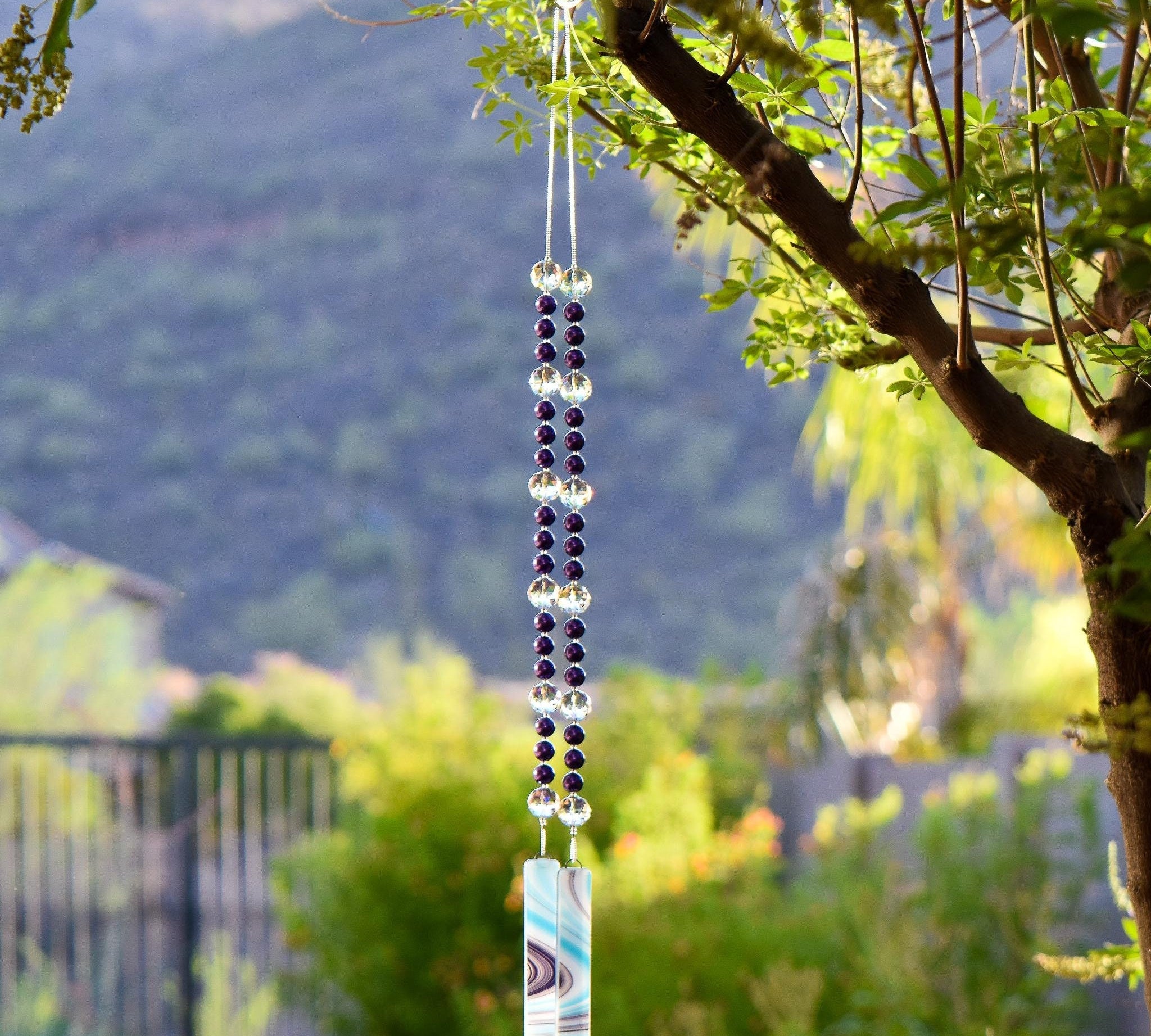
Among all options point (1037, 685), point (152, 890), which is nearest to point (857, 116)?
point (152, 890)

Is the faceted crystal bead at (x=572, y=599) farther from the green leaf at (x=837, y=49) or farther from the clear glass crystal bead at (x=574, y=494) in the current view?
the green leaf at (x=837, y=49)

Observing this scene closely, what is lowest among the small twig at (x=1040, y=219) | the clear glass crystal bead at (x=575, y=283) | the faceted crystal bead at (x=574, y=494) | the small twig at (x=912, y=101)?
the faceted crystal bead at (x=574, y=494)

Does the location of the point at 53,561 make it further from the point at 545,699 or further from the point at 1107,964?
the point at 1107,964

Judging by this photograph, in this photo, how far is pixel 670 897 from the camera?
3422 millimetres

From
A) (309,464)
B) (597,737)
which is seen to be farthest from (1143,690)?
→ (309,464)

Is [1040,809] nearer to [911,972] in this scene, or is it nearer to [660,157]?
[911,972]

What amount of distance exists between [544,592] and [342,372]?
21.4 meters

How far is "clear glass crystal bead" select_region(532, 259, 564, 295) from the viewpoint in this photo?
1064 millimetres

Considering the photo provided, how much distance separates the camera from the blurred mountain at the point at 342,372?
19828 millimetres

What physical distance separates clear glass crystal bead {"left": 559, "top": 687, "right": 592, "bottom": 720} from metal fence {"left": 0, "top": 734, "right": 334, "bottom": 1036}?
393 cm

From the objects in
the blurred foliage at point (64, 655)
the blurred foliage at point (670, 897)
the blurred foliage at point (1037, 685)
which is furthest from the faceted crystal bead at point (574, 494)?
the blurred foliage at point (64, 655)

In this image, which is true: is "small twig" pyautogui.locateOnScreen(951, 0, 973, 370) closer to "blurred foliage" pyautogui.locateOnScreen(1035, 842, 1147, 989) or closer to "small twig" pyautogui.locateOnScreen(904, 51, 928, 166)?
"small twig" pyautogui.locateOnScreen(904, 51, 928, 166)

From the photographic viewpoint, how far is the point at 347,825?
16.0ft

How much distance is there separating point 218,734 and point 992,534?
213 inches
